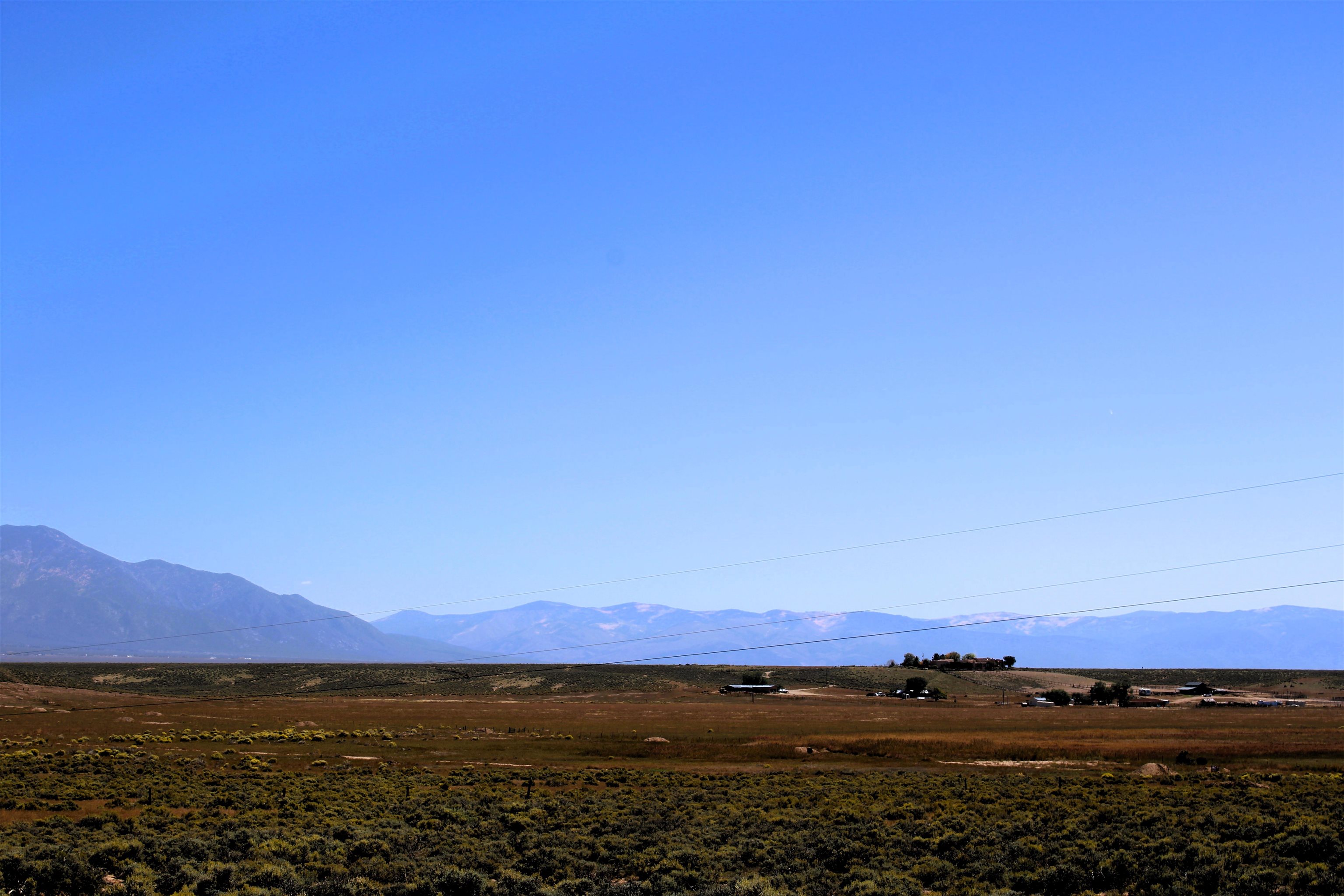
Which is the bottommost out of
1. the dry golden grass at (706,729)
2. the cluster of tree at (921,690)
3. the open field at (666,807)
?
the cluster of tree at (921,690)

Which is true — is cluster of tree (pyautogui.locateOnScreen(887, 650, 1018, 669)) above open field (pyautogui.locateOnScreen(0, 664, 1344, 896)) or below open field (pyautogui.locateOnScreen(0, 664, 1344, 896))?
below

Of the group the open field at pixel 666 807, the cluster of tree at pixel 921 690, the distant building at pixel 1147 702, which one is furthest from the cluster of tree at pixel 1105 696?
the open field at pixel 666 807

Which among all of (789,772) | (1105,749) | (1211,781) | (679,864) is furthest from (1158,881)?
(1105,749)

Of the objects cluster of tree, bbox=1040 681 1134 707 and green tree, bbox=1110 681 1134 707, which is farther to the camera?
cluster of tree, bbox=1040 681 1134 707

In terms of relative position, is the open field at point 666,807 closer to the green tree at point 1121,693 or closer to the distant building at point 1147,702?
the distant building at point 1147,702

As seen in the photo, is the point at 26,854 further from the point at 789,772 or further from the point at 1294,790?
the point at 1294,790

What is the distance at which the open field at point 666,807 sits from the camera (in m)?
21.9

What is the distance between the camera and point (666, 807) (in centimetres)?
3325

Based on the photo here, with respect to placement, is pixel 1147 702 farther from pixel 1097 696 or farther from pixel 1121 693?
pixel 1097 696

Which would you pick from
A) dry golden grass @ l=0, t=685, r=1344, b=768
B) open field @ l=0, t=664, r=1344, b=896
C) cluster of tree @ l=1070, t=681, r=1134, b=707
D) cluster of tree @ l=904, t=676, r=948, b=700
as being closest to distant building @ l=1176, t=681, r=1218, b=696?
cluster of tree @ l=1070, t=681, r=1134, b=707

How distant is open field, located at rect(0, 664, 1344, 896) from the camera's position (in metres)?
21.9

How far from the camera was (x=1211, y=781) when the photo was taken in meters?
37.6

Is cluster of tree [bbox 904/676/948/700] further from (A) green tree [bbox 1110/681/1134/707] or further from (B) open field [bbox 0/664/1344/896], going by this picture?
(B) open field [bbox 0/664/1344/896]

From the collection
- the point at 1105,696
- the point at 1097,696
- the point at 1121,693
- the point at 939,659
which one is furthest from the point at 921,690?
the point at 939,659
